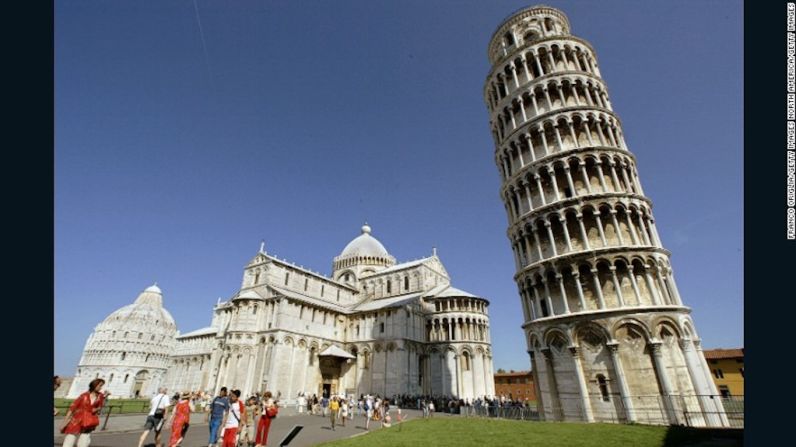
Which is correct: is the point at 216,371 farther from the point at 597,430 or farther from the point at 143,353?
the point at 143,353

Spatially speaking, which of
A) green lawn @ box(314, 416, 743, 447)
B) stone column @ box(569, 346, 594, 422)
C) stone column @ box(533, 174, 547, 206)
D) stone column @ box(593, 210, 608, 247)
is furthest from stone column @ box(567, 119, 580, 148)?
green lawn @ box(314, 416, 743, 447)

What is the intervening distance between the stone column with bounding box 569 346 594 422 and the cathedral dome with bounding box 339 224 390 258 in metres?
41.7

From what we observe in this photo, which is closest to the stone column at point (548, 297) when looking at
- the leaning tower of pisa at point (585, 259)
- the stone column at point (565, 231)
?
the leaning tower of pisa at point (585, 259)

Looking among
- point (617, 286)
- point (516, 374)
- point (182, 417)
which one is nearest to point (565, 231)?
point (617, 286)

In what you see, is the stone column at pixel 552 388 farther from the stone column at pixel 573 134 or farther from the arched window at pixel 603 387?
the stone column at pixel 573 134

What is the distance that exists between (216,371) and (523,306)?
3560 cm

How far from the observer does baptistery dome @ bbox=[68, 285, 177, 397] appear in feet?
230

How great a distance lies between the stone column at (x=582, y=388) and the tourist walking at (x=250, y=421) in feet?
47.4

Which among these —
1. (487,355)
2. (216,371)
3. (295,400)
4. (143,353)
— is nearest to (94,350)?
(143,353)

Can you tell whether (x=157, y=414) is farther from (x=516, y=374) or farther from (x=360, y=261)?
(x=516, y=374)

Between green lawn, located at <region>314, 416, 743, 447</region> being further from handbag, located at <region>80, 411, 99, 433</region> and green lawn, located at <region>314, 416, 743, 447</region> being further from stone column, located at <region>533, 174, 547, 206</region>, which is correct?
stone column, located at <region>533, 174, 547, 206</region>

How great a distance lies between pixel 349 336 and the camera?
4288 centimetres

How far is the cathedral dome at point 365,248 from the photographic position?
57.5 m

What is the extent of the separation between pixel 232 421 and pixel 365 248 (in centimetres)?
4931
